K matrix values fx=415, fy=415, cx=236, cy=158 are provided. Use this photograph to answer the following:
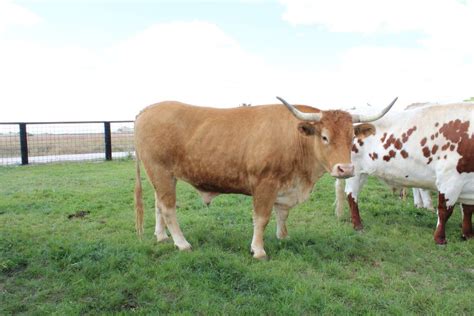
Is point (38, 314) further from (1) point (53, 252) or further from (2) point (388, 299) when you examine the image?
(2) point (388, 299)

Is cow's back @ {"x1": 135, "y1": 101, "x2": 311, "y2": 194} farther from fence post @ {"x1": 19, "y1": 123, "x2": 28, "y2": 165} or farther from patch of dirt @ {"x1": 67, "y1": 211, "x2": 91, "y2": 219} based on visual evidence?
fence post @ {"x1": 19, "y1": 123, "x2": 28, "y2": 165}

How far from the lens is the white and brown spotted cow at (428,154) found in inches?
217

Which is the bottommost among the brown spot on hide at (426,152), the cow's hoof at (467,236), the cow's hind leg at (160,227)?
the cow's hoof at (467,236)

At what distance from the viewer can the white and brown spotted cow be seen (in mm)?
5512

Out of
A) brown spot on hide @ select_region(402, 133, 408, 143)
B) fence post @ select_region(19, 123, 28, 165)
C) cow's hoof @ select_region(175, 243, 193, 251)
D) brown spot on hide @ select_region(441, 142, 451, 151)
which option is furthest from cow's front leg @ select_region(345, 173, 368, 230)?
fence post @ select_region(19, 123, 28, 165)

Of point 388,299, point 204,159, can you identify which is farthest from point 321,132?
point 388,299

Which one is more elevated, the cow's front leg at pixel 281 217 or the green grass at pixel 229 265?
the cow's front leg at pixel 281 217

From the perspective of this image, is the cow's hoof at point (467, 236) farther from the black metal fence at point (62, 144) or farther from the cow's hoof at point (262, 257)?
the black metal fence at point (62, 144)

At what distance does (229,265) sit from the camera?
4473mm

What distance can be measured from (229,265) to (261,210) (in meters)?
0.80

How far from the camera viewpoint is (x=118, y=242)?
17.7 ft

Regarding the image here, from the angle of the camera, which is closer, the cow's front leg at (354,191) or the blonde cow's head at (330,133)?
the blonde cow's head at (330,133)

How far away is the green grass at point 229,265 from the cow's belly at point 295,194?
58cm

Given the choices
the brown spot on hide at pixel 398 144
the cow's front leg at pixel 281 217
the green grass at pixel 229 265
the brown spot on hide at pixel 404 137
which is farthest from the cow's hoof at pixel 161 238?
the brown spot on hide at pixel 404 137
